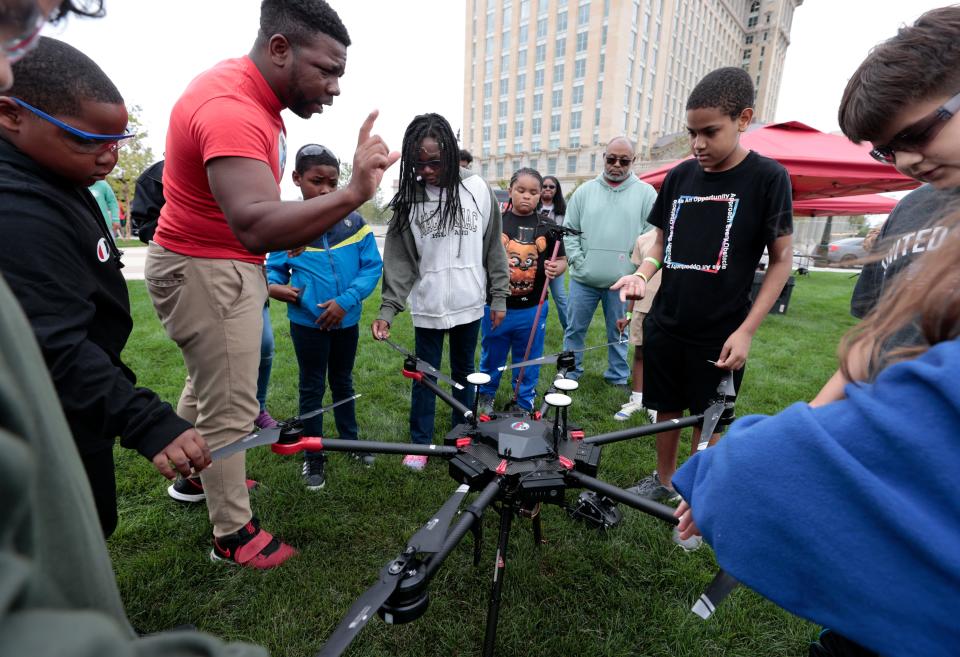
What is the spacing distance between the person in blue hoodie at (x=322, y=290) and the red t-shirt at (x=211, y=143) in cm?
81

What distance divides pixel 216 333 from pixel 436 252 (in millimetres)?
1499

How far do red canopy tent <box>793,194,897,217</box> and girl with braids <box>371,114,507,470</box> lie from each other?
1131 centimetres

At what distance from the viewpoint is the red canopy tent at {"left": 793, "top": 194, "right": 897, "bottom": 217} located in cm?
1181

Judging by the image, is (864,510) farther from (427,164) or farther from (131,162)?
(131,162)

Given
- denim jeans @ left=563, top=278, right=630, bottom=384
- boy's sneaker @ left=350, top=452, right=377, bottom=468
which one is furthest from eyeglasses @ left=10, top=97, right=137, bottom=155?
denim jeans @ left=563, top=278, right=630, bottom=384

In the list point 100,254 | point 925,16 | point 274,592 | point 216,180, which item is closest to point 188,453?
point 100,254

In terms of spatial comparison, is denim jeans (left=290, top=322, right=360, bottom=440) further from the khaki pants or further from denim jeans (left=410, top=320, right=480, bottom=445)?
the khaki pants

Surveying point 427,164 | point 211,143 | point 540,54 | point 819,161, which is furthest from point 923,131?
point 540,54

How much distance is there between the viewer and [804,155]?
5.33m

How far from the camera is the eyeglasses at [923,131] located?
112cm

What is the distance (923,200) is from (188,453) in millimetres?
2566

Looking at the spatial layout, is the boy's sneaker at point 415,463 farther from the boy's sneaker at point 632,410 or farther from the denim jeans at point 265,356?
the boy's sneaker at point 632,410

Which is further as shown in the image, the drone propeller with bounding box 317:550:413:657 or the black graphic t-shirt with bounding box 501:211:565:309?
the black graphic t-shirt with bounding box 501:211:565:309

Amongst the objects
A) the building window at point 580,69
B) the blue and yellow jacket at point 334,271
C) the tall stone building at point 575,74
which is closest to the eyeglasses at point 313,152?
the blue and yellow jacket at point 334,271
